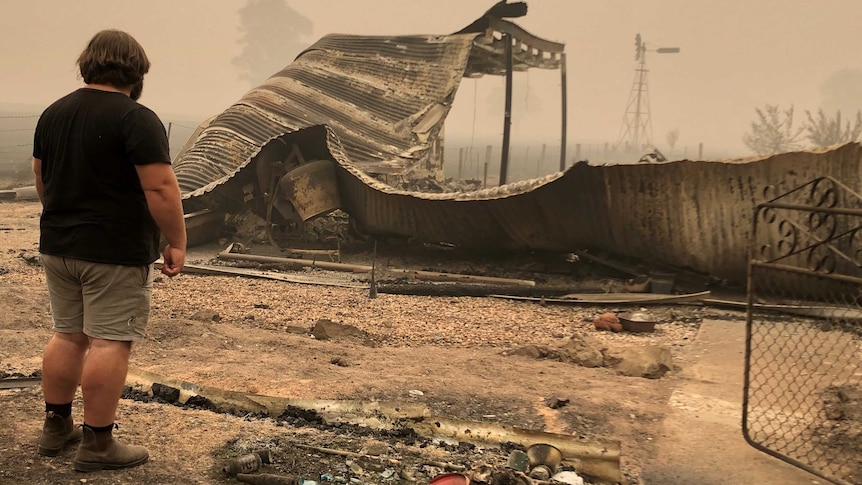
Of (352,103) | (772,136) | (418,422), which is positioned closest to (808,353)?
(418,422)

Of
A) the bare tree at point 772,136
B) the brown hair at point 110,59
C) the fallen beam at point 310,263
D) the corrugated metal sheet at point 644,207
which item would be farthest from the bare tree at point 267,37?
the brown hair at point 110,59

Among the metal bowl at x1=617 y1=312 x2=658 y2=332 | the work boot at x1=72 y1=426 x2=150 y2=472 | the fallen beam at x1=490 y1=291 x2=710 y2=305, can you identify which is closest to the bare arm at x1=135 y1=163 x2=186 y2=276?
the work boot at x1=72 y1=426 x2=150 y2=472

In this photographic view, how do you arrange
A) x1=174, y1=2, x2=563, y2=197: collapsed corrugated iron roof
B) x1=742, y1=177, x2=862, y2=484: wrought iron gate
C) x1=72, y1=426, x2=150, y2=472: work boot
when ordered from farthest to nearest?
x1=174, y1=2, x2=563, y2=197: collapsed corrugated iron roof → x1=742, y1=177, x2=862, y2=484: wrought iron gate → x1=72, y1=426, x2=150, y2=472: work boot

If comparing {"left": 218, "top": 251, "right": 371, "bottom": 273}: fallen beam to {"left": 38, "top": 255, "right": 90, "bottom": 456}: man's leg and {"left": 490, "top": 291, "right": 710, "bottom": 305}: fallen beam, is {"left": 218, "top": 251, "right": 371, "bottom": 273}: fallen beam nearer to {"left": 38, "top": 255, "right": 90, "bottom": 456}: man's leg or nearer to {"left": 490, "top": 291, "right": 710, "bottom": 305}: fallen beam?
{"left": 490, "top": 291, "right": 710, "bottom": 305}: fallen beam

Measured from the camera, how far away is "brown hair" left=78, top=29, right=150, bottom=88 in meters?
2.77

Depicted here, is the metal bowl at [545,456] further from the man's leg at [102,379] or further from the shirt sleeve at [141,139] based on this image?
the shirt sleeve at [141,139]

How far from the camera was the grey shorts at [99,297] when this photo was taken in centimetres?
277

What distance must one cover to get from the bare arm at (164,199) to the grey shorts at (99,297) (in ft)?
0.63

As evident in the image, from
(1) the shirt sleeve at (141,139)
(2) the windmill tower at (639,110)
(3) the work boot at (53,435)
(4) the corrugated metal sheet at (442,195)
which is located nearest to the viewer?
(1) the shirt sleeve at (141,139)

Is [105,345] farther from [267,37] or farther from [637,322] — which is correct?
[267,37]

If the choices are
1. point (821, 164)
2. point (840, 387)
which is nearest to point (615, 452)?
point (840, 387)

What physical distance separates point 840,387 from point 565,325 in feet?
10.1

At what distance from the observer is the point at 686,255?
27.1 ft

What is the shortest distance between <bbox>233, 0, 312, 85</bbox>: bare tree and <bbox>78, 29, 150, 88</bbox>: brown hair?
9451cm
